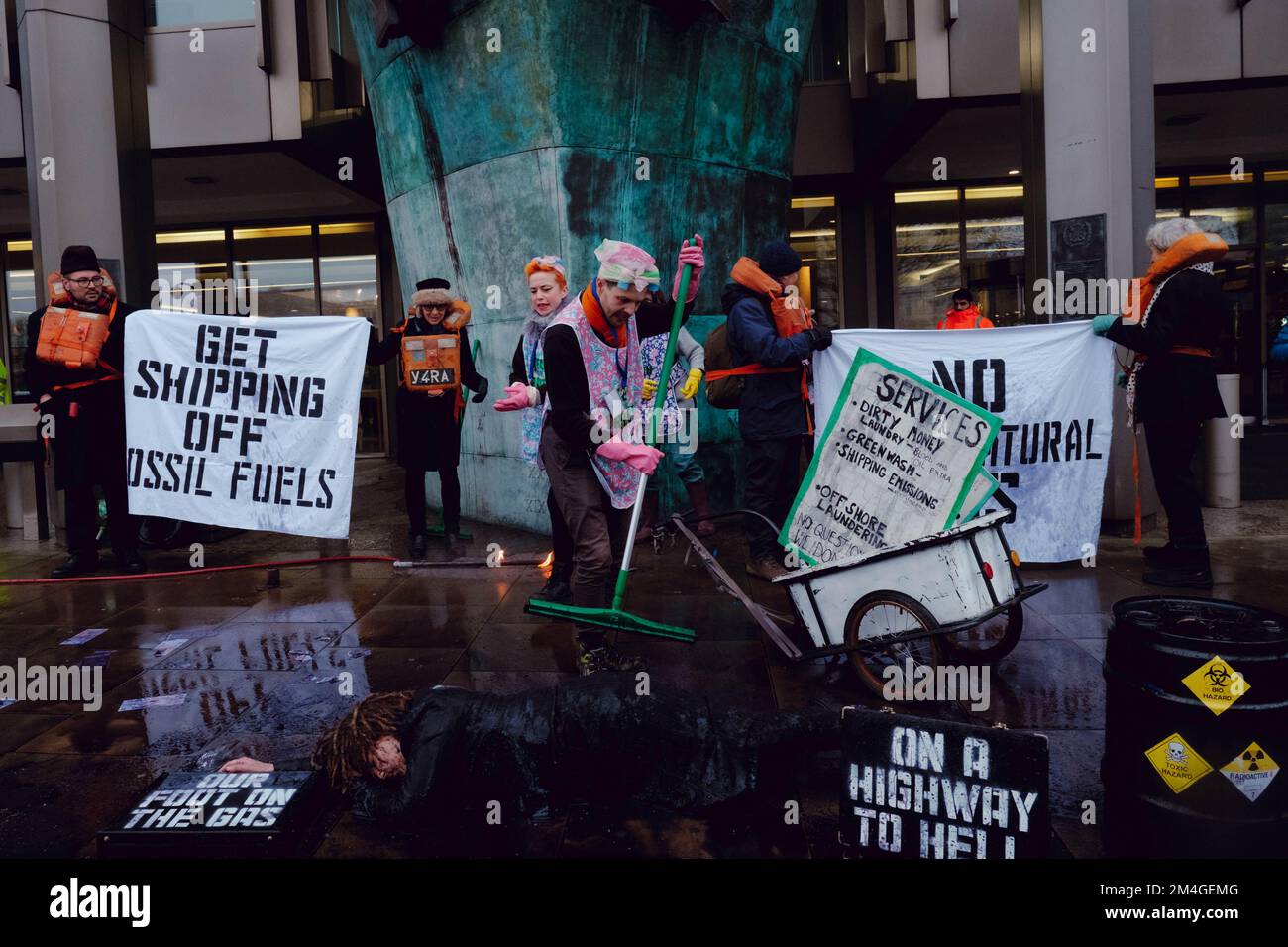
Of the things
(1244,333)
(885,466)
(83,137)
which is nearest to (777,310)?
(885,466)

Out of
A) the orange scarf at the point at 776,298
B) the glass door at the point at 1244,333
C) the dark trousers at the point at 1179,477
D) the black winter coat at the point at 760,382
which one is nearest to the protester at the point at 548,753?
the black winter coat at the point at 760,382

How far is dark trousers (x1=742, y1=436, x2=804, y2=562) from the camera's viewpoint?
6207 millimetres

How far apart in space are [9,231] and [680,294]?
16649mm

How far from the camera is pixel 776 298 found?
20.2 ft

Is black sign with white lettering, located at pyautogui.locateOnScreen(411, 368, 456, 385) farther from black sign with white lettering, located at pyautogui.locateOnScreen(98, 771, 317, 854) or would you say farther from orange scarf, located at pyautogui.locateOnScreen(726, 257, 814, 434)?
black sign with white lettering, located at pyautogui.locateOnScreen(98, 771, 317, 854)

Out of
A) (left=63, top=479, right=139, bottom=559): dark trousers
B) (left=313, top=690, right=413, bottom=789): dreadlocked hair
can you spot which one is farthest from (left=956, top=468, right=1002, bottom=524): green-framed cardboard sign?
(left=63, top=479, right=139, bottom=559): dark trousers

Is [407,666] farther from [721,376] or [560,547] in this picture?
[721,376]

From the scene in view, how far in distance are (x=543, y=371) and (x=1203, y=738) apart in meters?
3.99

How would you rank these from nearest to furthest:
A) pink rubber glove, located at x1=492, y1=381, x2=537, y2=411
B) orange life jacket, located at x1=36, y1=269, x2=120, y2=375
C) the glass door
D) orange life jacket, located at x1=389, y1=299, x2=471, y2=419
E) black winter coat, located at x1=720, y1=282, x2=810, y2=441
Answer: pink rubber glove, located at x1=492, y1=381, x2=537, y2=411
black winter coat, located at x1=720, y1=282, x2=810, y2=441
orange life jacket, located at x1=36, y1=269, x2=120, y2=375
orange life jacket, located at x1=389, y1=299, x2=471, y2=419
the glass door

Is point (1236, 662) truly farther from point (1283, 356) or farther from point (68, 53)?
point (1283, 356)

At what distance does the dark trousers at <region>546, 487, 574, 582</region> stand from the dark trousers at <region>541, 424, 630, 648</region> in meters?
1.15

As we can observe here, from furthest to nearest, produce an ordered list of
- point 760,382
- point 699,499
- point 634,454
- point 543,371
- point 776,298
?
point 699,499, point 760,382, point 776,298, point 543,371, point 634,454

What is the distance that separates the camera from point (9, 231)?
53.3 feet

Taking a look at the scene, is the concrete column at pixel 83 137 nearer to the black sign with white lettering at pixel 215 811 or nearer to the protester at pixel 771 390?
the protester at pixel 771 390
